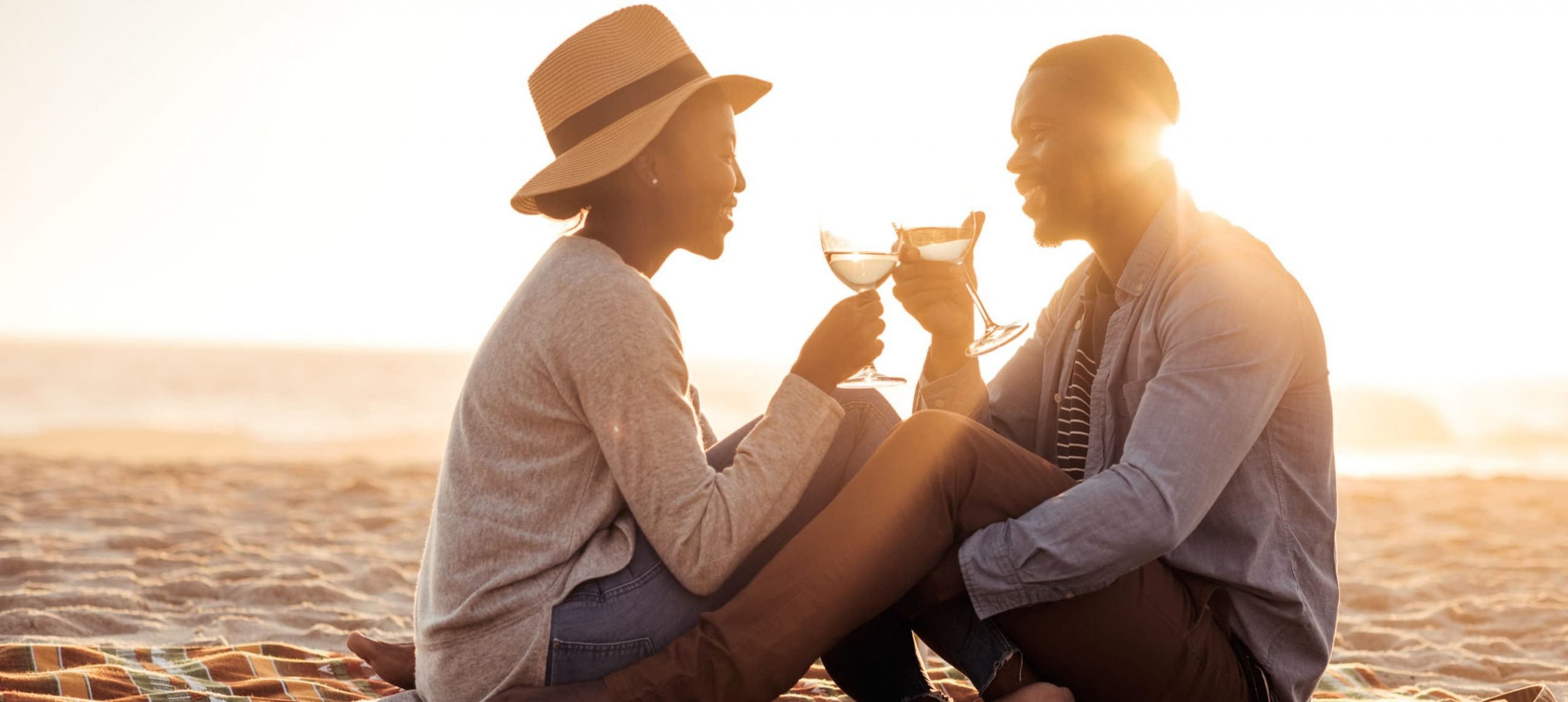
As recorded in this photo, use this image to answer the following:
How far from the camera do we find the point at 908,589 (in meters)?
2.35

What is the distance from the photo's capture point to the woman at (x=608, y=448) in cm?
222

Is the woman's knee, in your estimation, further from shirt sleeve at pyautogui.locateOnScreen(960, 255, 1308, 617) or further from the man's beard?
the man's beard

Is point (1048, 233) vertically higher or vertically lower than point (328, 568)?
higher

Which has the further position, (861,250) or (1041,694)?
(861,250)

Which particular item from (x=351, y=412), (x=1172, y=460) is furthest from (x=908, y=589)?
(x=351, y=412)

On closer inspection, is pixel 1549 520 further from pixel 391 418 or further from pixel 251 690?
pixel 391 418

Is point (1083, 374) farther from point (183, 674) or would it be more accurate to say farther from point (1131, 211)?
point (183, 674)

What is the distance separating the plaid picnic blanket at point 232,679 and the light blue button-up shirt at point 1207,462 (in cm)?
98

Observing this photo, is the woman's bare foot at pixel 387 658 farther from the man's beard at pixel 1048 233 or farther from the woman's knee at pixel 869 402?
the man's beard at pixel 1048 233

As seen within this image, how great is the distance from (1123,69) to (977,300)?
0.66 meters

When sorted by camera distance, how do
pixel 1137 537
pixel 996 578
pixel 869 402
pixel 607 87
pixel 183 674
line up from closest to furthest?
pixel 1137 537
pixel 996 578
pixel 607 87
pixel 869 402
pixel 183 674

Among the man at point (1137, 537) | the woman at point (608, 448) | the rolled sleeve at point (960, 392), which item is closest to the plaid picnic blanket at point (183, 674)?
the woman at point (608, 448)

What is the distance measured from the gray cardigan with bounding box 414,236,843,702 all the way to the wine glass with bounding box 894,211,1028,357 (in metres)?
0.62

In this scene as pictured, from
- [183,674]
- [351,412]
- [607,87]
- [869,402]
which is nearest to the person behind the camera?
[607,87]
